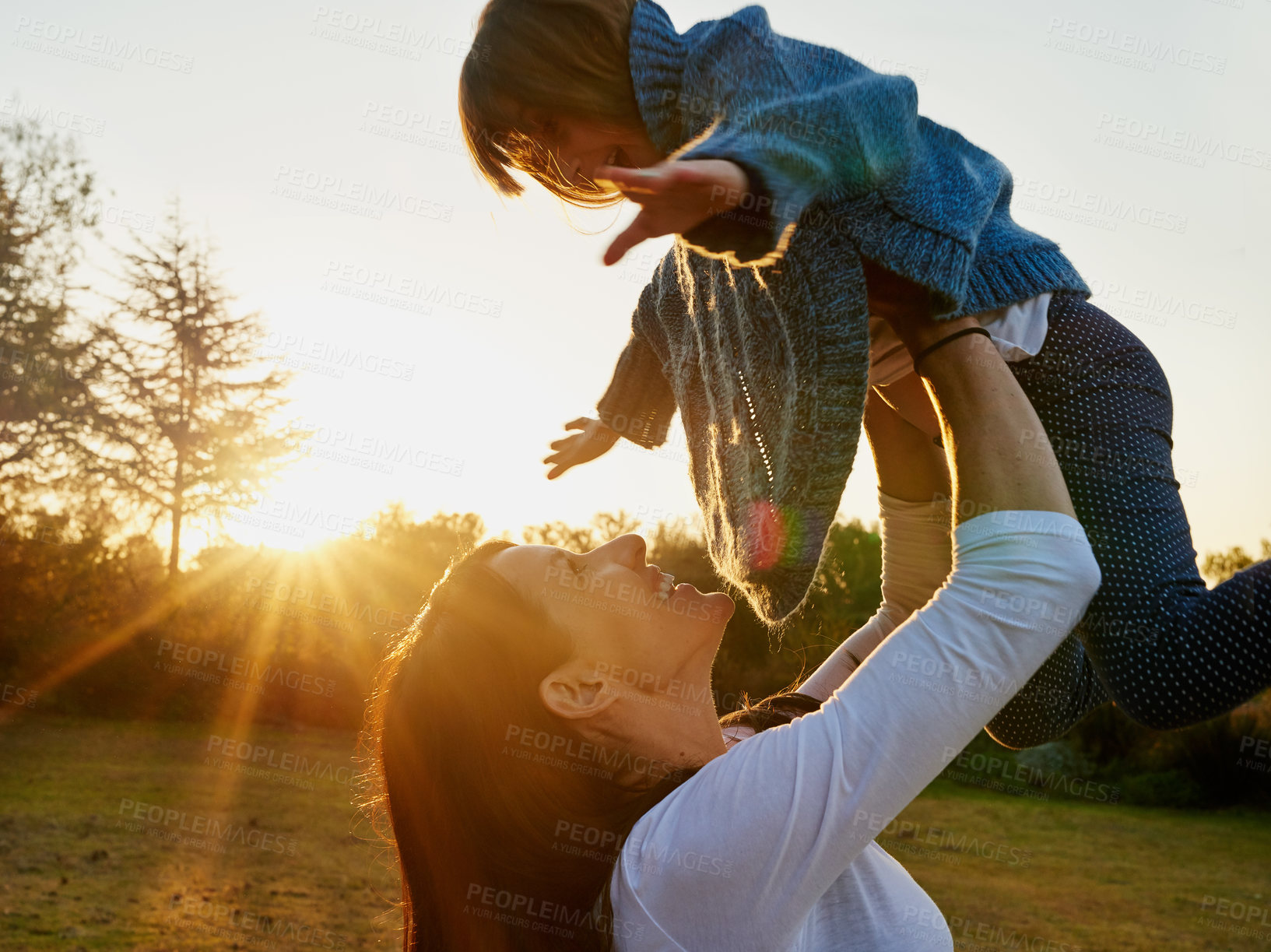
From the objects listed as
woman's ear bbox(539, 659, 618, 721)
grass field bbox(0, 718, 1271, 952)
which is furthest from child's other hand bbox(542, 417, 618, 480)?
grass field bbox(0, 718, 1271, 952)

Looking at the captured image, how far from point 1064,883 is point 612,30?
8.47m

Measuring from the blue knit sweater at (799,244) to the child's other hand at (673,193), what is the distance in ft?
0.10

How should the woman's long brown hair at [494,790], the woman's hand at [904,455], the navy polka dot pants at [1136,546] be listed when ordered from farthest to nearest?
the woman's hand at [904,455] → the woman's long brown hair at [494,790] → the navy polka dot pants at [1136,546]

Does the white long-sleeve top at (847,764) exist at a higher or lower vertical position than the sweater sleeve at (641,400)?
lower

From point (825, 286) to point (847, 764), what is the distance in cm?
72

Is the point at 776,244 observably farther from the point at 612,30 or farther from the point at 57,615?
the point at 57,615

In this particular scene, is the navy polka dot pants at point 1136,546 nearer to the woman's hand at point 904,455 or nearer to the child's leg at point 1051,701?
the child's leg at point 1051,701

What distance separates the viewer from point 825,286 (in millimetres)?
1485

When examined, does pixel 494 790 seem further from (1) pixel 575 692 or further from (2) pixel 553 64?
(2) pixel 553 64

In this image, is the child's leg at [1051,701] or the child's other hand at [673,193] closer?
the child's other hand at [673,193]

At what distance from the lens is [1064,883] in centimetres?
803

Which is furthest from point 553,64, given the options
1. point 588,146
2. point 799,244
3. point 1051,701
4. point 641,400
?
point 1051,701

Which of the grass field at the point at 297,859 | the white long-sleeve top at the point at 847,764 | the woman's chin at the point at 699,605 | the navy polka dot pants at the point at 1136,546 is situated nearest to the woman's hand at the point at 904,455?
the navy polka dot pants at the point at 1136,546

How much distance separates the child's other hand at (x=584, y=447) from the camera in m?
2.24
